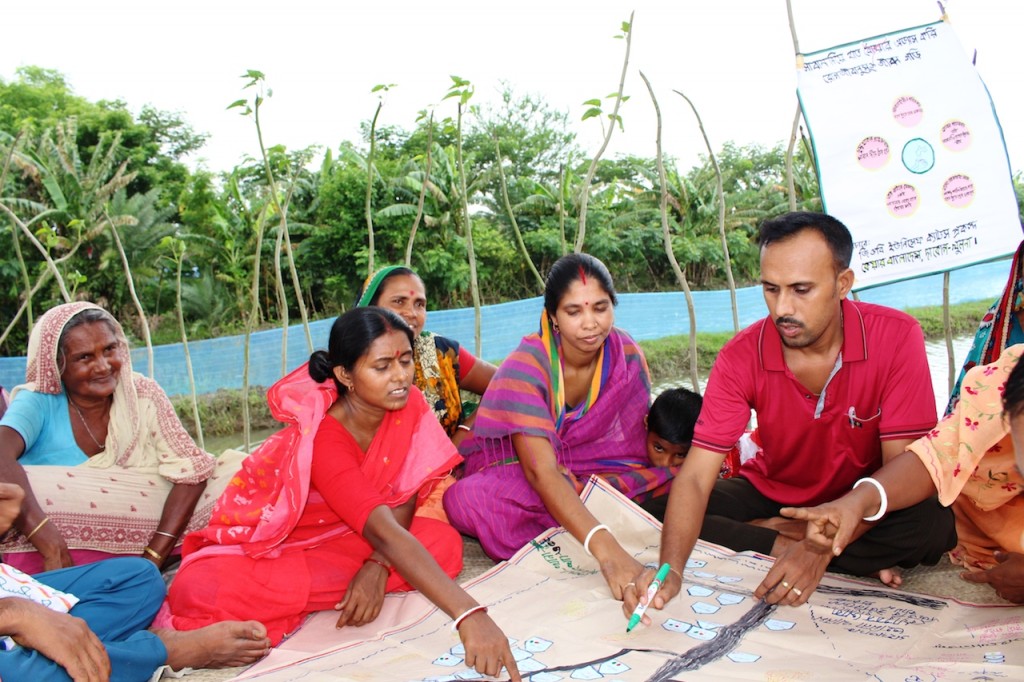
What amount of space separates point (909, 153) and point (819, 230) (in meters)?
1.24

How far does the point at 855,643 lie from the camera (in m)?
1.91

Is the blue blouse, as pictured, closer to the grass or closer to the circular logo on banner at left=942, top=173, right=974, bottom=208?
the circular logo on banner at left=942, top=173, right=974, bottom=208

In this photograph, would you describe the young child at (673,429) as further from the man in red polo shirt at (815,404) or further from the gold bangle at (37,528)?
the gold bangle at (37,528)

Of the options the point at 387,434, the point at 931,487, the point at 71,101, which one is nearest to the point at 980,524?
the point at 931,487

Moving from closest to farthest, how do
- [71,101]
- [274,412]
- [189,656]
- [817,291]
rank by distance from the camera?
1. [189,656]
2. [817,291]
3. [274,412]
4. [71,101]

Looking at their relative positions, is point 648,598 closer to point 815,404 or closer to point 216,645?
point 815,404

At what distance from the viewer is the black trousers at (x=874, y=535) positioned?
2.33 metres

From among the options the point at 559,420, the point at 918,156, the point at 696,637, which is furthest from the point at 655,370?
the point at 696,637

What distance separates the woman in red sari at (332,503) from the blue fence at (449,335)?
7.09 m

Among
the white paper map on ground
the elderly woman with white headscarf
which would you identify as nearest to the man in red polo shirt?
the white paper map on ground

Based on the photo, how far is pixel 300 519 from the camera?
259 cm

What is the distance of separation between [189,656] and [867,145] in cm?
305

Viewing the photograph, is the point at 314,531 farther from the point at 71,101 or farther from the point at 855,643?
the point at 71,101

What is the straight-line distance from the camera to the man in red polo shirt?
2.28 metres
